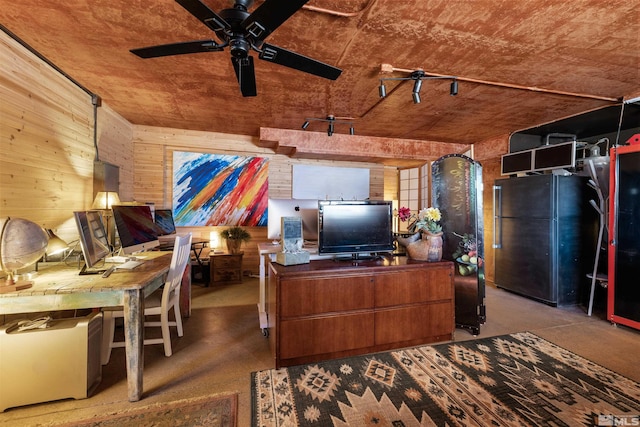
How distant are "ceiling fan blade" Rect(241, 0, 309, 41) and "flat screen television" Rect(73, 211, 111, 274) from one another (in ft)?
5.84

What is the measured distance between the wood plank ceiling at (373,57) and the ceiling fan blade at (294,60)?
12.2 inches

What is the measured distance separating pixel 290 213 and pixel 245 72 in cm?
141

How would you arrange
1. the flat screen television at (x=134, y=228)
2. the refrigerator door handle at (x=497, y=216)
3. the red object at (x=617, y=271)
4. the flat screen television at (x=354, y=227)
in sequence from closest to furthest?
the flat screen television at (x=134, y=228)
the flat screen television at (x=354, y=227)
the red object at (x=617, y=271)
the refrigerator door handle at (x=497, y=216)

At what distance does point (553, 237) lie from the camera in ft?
12.1

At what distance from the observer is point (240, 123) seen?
14.3ft

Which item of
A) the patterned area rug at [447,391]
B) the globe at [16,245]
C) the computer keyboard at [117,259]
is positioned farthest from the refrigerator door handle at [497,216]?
the globe at [16,245]

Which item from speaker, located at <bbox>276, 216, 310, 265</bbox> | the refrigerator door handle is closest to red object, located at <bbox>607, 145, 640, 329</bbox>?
the refrigerator door handle

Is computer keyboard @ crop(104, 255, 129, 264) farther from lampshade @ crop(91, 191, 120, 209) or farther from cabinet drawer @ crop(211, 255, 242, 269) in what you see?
cabinet drawer @ crop(211, 255, 242, 269)

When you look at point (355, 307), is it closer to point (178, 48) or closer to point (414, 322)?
point (414, 322)

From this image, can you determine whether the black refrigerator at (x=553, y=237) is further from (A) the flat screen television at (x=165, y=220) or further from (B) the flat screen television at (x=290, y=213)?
(A) the flat screen television at (x=165, y=220)

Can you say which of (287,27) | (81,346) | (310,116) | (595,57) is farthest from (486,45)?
(81,346)

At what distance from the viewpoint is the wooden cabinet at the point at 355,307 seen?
7.02 feet

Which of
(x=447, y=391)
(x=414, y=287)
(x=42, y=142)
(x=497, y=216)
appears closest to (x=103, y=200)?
(x=42, y=142)

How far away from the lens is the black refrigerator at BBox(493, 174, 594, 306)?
3676 millimetres
